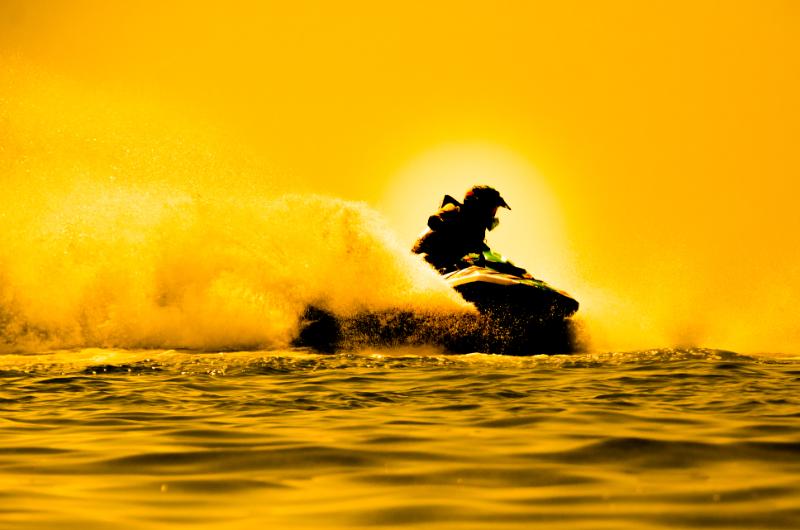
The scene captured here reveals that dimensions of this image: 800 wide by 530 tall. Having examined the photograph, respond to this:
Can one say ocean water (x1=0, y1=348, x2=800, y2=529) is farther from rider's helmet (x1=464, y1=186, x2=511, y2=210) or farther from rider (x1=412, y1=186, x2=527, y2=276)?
rider's helmet (x1=464, y1=186, x2=511, y2=210)

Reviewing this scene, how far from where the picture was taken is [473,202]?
45.6 ft

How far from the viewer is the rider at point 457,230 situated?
13.8 meters

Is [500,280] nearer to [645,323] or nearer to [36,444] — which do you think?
[645,323]

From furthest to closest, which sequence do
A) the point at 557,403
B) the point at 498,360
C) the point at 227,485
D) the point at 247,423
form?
the point at 498,360
the point at 557,403
the point at 247,423
the point at 227,485

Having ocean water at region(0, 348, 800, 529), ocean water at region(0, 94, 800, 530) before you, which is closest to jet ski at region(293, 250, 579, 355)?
ocean water at region(0, 94, 800, 530)

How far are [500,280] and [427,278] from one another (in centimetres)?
90

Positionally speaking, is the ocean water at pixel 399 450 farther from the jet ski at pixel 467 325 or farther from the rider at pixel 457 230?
the rider at pixel 457 230

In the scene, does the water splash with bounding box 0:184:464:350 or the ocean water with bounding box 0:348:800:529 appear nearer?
the ocean water with bounding box 0:348:800:529

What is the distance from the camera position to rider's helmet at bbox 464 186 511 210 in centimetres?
1392

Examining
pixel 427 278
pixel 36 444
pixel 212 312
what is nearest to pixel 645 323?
pixel 427 278

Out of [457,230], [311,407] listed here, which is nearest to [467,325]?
[457,230]

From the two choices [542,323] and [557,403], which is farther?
[542,323]

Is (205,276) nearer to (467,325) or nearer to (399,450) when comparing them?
(467,325)

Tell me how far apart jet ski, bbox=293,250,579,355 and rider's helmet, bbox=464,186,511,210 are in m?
1.59
